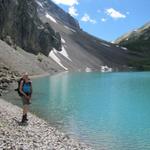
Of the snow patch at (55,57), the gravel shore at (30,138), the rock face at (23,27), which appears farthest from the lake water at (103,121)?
the snow patch at (55,57)

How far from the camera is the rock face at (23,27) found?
128 m

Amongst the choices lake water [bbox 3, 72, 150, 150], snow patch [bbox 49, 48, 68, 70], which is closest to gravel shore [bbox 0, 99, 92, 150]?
lake water [bbox 3, 72, 150, 150]

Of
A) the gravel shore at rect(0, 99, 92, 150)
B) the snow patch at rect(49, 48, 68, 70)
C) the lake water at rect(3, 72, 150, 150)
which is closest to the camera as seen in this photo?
the gravel shore at rect(0, 99, 92, 150)

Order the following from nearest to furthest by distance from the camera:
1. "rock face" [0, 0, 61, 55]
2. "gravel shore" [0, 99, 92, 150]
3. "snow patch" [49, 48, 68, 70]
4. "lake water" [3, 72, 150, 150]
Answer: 1. "gravel shore" [0, 99, 92, 150]
2. "lake water" [3, 72, 150, 150]
3. "rock face" [0, 0, 61, 55]
4. "snow patch" [49, 48, 68, 70]

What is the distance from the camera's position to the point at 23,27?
149 m

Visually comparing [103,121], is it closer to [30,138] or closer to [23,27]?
[30,138]

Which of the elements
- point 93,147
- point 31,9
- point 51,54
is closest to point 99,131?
point 93,147

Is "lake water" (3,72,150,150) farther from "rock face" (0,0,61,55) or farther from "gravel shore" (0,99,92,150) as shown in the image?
"rock face" (0,0,61,55)

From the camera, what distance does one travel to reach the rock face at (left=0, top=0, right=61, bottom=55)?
127875 mm

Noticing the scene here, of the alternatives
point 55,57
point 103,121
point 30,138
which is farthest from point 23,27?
point 30,138

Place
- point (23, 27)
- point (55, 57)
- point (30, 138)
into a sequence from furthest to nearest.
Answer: point (55, 57) < point (23, 27) < point (30, 138)

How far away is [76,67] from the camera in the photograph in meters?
183

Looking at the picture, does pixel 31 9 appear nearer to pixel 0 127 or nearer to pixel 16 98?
pixel 16 98

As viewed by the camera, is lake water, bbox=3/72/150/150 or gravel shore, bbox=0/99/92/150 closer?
gravel shore, bbox=0/99/92/150
